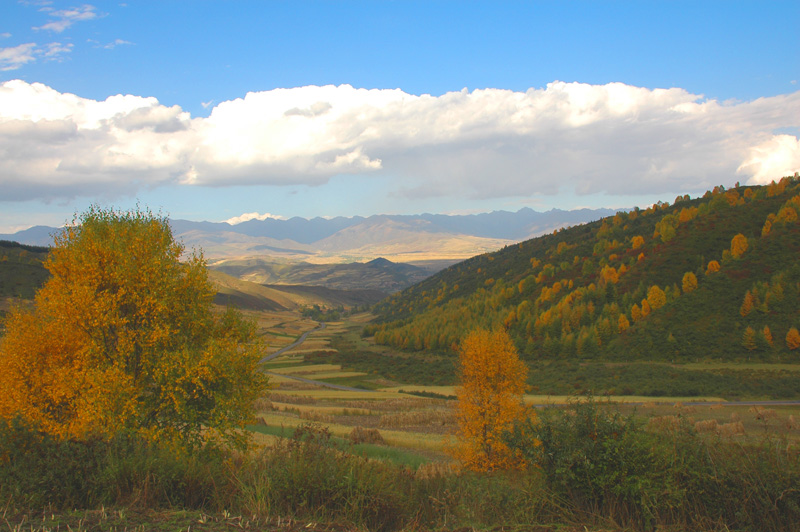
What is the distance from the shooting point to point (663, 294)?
285 ft

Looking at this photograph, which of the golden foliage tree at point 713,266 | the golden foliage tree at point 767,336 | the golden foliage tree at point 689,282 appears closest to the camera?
the golden foliage tree at point 767,336

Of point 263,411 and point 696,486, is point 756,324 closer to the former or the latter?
point 263,411

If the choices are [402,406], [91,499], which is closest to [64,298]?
[91,499]

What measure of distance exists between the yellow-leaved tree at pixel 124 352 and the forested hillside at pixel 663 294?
2327 inches

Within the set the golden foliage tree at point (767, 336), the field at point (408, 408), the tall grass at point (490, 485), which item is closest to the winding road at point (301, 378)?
the field at point (408, 408)

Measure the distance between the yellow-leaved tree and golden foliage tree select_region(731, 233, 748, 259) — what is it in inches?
4060

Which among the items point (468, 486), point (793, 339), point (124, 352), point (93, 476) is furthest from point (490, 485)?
point (793, 339)

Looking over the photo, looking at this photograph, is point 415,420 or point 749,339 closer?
point 415,420

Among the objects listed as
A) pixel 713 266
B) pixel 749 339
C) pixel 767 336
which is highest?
pixel 713 266

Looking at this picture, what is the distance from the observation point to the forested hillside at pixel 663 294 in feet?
246

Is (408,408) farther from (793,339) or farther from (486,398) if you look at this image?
(793,339)

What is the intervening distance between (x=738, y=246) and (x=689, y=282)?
14741mm

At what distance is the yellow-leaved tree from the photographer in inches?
584

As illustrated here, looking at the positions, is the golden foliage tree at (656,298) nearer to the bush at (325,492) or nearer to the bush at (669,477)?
the bush at (669,477)
